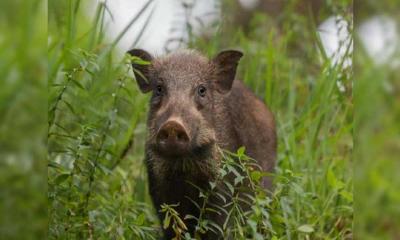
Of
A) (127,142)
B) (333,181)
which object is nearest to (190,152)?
(127,142)

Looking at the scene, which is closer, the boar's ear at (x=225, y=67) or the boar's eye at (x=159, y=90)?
the boar's eye at (x=159, y=90)

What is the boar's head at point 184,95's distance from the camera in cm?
275

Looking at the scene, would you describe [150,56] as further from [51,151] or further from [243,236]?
[243,236]

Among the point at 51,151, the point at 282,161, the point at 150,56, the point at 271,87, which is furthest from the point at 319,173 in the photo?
the point at 51,151

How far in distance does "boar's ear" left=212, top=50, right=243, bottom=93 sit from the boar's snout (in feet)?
2.00

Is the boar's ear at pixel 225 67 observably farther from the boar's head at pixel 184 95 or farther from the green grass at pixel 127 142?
the green grass at pixel 127 142

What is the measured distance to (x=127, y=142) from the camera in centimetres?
354

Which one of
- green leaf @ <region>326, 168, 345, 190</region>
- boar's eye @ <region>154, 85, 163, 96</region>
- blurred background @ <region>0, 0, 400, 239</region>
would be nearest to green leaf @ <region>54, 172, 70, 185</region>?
blurred background @ <region>0, 0, 400, 239</region>

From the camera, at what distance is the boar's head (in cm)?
275

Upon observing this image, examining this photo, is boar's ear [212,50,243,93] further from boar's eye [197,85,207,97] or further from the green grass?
the green grass

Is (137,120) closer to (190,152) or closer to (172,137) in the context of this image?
(190,152)

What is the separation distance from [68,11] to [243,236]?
1.19 metres

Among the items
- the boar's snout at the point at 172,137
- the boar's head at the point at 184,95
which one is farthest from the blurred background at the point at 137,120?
the boar's snout at the point at 172,137

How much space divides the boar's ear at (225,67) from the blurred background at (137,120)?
35 centimetres
